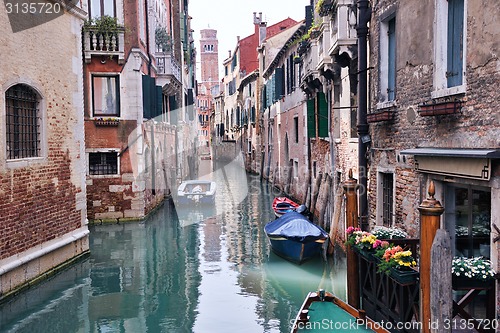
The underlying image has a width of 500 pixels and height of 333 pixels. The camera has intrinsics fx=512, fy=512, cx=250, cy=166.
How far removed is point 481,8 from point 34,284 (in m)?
7.36

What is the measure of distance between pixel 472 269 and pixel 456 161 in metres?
1.25

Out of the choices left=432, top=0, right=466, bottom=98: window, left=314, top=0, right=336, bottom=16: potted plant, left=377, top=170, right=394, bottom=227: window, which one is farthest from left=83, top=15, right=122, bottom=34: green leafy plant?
left=432, top=0, right=466, bottom=98: window

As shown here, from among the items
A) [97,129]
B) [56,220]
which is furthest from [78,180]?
[97,129]

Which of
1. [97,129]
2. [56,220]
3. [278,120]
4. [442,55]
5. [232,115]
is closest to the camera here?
[442,55]

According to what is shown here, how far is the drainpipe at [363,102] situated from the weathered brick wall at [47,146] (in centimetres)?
517

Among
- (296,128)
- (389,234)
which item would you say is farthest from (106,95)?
(389,234)

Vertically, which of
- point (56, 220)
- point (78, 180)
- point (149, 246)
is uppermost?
point (78, 180)

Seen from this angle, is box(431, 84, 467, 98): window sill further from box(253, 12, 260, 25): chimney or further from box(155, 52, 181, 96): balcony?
box(253, 12, 260, 25): chimney

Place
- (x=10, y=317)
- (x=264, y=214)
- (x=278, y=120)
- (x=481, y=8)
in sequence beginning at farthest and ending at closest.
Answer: (x=278, y=120) < (x=264, y=214) < (x=10, y=317) < (x=481, y=8)

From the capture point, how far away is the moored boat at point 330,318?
16.6ft

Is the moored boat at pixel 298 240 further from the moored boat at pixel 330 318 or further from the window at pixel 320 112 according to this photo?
the moored boat at pixel 330 318

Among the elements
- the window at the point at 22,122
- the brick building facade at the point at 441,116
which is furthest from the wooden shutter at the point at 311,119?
the window at the point at 22,122

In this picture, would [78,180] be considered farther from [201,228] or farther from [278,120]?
[278,120]

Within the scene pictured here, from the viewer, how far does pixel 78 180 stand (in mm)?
9898
